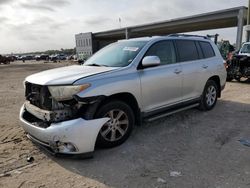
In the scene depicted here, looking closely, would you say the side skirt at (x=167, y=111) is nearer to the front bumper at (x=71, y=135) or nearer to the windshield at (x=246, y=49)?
the front bumper at (x=71, y=135)

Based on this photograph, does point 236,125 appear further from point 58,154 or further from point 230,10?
point 230,10

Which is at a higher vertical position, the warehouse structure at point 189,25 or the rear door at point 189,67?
the warehouse structure at point 189,25

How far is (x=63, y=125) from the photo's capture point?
3.56 meters

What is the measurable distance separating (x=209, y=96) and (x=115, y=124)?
3.34 metres

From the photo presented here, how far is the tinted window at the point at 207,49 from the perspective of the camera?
623 cm

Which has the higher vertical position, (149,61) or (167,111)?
(149,61)

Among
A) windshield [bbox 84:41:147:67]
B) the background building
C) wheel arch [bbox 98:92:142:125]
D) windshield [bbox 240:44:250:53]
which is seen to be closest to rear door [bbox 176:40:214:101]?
windshield [bbox 84:41:147:67]

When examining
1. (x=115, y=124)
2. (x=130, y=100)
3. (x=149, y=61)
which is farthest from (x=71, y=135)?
(x=149, y=61)

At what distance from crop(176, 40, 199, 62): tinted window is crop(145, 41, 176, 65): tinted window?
0.24 m

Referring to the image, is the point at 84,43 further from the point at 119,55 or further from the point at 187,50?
the point at 119,55

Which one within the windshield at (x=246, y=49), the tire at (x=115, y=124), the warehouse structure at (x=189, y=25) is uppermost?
the warehouse structure at (x=189, y=25)

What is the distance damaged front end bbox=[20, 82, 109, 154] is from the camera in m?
3.55

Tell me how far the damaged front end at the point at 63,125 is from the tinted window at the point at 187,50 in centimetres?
Answer: 254

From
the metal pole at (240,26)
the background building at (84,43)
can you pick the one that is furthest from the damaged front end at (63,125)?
the background building at (84,43)
